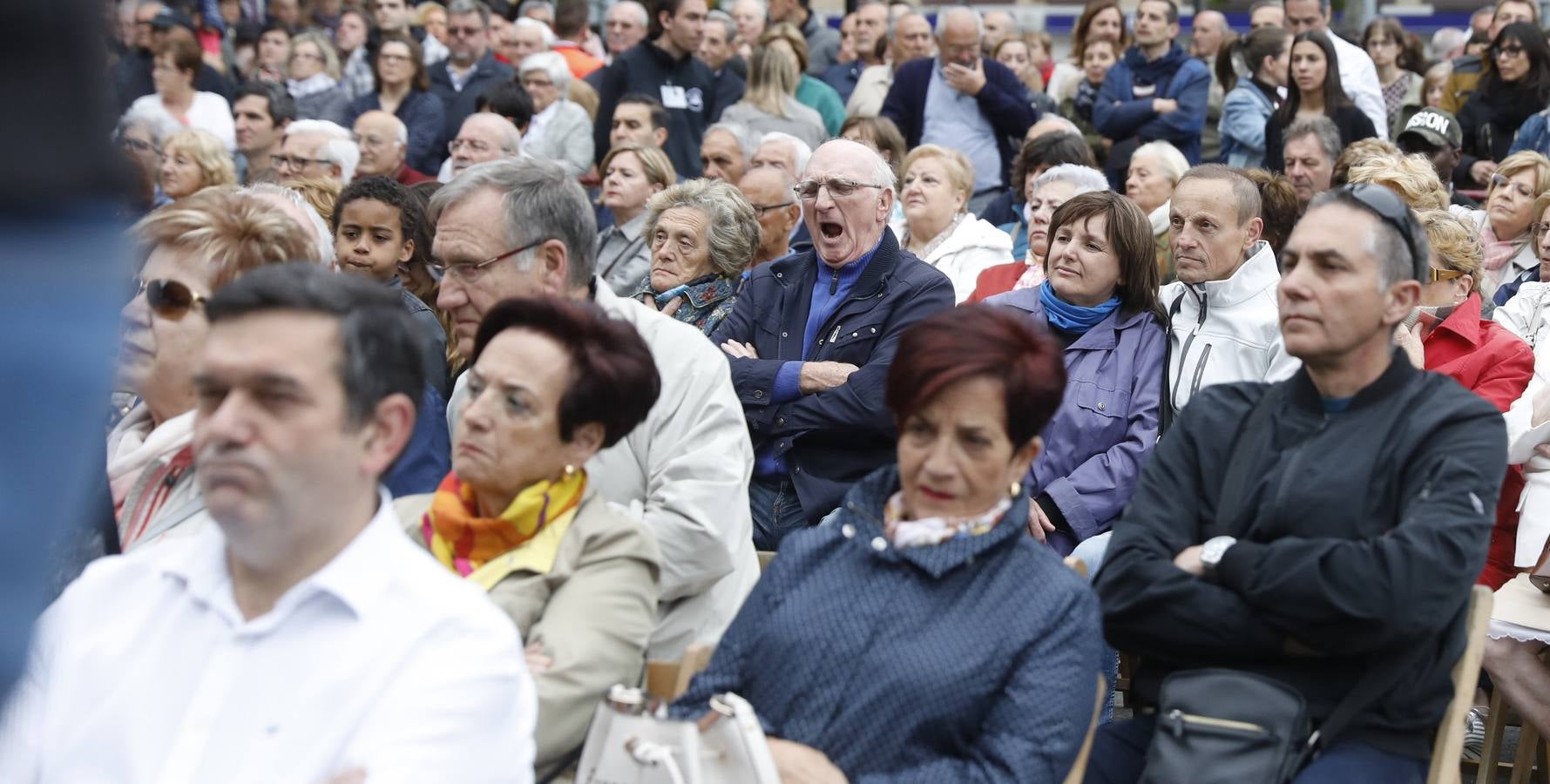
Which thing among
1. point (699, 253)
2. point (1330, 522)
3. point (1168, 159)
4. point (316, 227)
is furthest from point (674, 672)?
point (1168, 159)

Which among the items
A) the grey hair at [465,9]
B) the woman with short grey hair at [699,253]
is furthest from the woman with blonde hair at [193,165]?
the grey hair at [465,9]

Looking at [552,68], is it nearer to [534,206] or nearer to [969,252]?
[969,252]

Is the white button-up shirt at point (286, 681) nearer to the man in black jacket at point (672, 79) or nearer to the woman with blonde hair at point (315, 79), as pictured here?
the man in black jacket at point (672, 79)

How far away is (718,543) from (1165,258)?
3.50 m

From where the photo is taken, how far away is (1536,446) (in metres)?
4.70

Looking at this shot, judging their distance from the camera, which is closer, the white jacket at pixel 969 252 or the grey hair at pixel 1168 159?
the white jacket at pixel 969 252

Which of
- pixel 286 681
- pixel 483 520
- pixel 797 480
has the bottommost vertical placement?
pixel 797 480

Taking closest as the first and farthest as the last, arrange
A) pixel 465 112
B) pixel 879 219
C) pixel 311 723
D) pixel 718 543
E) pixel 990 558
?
1. pixel 311 723
2. pixel 990 558
3. pixel 718 543
4. pixel 879 219
5. pixel 465 112

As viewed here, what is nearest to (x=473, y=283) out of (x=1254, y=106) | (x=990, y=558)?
(x=990, y=558)

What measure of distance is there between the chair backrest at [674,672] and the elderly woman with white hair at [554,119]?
6411 millimetres

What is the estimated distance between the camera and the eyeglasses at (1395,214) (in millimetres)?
3191

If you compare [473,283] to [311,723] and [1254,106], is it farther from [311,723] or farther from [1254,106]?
[1254,106]

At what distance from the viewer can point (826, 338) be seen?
496cm

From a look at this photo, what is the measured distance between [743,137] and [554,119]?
6.25 ft
